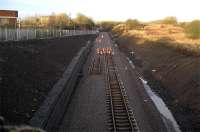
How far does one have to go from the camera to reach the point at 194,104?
2125 cm

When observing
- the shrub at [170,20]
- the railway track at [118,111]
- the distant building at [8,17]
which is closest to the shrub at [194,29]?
the distant building at [8,17]

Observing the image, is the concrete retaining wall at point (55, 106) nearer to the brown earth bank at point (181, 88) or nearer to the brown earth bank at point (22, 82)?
the brown earth bank at point (22, 82)

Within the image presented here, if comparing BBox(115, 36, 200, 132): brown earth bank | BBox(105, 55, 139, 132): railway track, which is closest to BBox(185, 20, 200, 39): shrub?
BBox(115, 36, 200, 132): brown earth bank

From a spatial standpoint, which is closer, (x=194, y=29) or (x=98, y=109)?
(x=98, y=109)

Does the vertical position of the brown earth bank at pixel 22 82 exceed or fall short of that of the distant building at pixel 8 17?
it falls short

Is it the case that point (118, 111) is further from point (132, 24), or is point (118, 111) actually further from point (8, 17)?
point (132, 24)

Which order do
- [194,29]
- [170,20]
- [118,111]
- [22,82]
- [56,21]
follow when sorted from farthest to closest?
[170,20]
[56,21]
[194,29]
[22,82]
[118,111]

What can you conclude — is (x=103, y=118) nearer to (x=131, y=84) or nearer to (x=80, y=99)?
(x=80, y=99)

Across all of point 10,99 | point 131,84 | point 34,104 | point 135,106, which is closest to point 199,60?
point 131,84

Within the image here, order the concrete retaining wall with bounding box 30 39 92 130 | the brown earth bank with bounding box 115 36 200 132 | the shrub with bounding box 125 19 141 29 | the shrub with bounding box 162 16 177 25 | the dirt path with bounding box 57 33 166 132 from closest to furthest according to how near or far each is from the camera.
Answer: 1. the concrete retaining wall with bounding box 30 39 92 130
2. the dirt path with bounding box 57 33 166 132
3. the brown earth bank with bounding box 115 36 200 132
4. the shrub with bounding box 125 19 141 29
5. the shrub with bounding box 162 16 177 25

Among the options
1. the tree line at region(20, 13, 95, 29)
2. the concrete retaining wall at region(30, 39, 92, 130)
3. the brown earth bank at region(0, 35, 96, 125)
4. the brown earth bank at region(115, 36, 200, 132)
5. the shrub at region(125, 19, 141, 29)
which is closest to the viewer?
the concrete retaining wall at region(30, 39, 92, 130)

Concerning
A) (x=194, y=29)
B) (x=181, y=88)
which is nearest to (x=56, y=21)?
(x=194, y=29)

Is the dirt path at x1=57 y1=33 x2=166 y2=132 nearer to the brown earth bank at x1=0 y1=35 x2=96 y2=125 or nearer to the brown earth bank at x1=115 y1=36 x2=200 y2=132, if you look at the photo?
the brown earth bank at x1=115 y1=36 x2=200 y2=132

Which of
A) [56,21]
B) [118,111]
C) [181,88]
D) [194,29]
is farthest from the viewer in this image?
[56,21]
